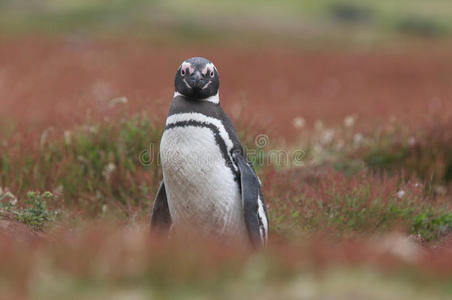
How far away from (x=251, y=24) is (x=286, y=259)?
3512 cm

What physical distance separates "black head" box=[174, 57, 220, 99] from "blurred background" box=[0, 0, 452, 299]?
1.18 m

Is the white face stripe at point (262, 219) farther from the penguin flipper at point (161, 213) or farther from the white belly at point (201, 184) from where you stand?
the penguin flipper at point (161, 213)

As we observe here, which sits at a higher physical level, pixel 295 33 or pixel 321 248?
pixel 321 248

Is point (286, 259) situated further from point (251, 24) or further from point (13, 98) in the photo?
point (251, 24)

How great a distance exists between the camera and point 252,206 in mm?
4848

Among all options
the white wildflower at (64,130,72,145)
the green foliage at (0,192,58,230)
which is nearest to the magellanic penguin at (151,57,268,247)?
the green foliage at (0,192,58,230)

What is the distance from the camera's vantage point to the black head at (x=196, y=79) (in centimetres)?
492

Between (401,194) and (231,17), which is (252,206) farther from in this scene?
(231,17)

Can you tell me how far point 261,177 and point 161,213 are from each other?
1777 millimetres

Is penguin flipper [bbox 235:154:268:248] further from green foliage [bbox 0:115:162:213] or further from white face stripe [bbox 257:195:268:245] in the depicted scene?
green foliage [bbox 0:115:162:213]

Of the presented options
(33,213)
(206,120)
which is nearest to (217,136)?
(206,120)

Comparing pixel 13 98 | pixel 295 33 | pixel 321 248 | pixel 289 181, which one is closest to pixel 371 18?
pixel 295 33

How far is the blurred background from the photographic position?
323 cm

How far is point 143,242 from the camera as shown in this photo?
3.49 m
